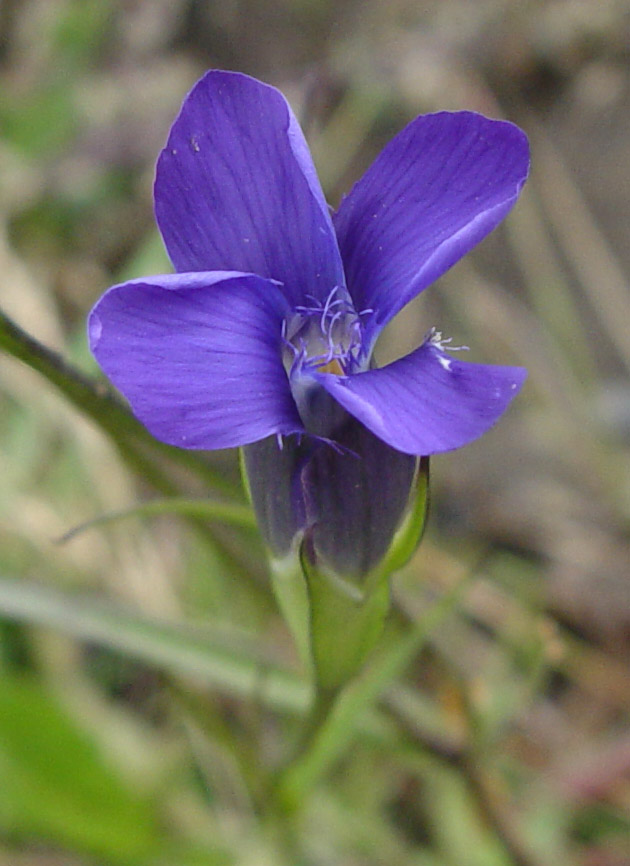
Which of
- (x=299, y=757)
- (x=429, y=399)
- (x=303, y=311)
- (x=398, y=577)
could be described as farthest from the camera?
(x=398, y=577)

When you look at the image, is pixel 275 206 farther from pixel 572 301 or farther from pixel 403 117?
pixel 403 117

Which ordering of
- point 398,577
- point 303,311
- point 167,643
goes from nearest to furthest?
point 303,311, point 167,643, point 398,577

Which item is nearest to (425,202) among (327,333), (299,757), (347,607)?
(327,333)

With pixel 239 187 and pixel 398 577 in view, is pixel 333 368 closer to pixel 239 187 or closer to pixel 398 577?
pixel 239 187

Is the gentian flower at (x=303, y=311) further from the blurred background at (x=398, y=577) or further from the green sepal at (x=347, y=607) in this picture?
the blurred background at (x=398, y=577)

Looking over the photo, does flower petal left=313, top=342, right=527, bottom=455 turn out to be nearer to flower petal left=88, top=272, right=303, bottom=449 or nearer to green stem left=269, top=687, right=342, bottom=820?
flower petal left=88, top=272, right=303, bottom=449

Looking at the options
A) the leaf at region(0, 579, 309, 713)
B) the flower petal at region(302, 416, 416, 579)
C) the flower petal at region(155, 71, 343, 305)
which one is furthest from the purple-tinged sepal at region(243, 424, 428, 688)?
the leaf at region(0, 579, 309, 713)

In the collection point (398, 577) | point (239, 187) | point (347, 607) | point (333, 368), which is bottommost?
point (398, 577)
